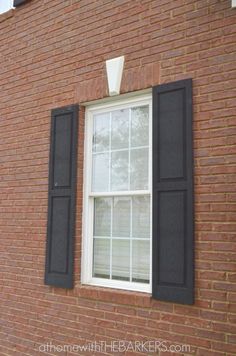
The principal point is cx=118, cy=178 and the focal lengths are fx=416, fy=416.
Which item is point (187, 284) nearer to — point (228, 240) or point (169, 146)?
point (228, 240)

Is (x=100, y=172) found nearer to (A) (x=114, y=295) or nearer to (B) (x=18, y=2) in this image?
(A) (x=114, y=295)

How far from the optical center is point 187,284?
11.5 ft

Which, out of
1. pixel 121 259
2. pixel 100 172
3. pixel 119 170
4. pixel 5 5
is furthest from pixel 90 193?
pixel 5 5

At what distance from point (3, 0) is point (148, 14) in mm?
2860

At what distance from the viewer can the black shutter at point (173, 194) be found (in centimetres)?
358

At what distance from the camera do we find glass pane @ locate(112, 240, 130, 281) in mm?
4184

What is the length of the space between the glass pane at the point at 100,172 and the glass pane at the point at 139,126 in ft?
1.34

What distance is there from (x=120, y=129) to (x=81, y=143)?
0.49 m

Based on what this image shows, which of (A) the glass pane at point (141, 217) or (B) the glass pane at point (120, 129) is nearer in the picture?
(A) the glass pane at point (141, 217)

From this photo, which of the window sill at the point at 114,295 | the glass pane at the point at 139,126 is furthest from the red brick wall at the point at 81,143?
the glass pane at the point at 139,126

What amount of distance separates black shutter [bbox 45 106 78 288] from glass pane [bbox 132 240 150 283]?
2.41ft

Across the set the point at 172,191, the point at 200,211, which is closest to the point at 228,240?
the point at 200,211

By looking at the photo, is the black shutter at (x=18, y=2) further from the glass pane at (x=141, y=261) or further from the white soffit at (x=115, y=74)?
the glass pane at (x=141, y=261)

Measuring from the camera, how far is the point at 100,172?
4.55 meters
